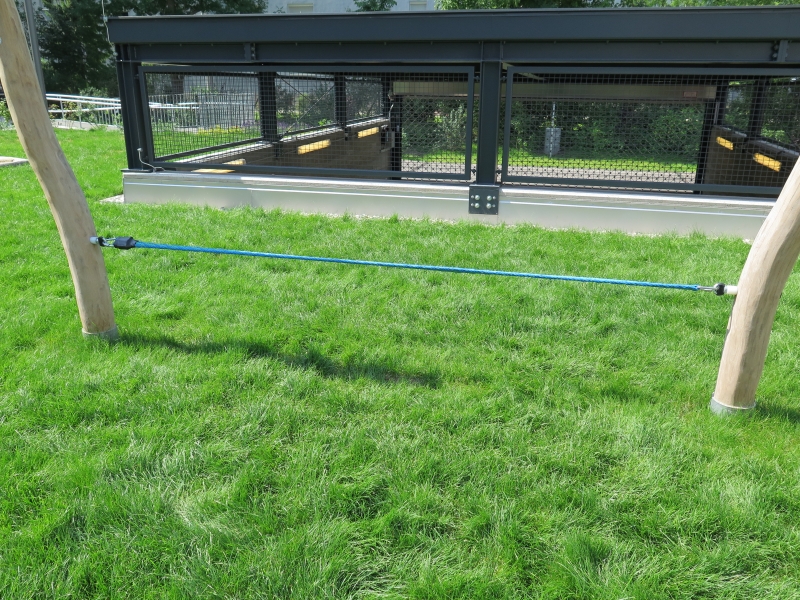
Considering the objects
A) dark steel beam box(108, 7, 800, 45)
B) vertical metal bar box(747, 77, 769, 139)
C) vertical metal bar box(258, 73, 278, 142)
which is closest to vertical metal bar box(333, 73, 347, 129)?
vertical metal bar box(258, 73, 278, 142)

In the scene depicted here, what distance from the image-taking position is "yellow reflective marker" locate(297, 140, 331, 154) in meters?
8.90

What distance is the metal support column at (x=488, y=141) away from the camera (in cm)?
643

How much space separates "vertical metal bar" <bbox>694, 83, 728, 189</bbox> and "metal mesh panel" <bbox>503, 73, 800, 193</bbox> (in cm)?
3

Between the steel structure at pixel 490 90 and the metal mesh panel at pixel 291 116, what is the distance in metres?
0.02

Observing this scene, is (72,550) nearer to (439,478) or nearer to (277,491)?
(277,491)

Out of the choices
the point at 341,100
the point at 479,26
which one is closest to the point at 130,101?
the point at 341,100

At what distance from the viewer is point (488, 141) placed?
664cm

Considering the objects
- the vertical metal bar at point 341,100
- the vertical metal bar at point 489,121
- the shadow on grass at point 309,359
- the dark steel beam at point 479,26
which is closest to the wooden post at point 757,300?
the shadow on grass at point 309,359

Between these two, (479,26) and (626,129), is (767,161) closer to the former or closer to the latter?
(626,129)

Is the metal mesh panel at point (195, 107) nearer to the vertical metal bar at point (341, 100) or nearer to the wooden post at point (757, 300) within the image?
the vertical metal bar at point (341, 100)

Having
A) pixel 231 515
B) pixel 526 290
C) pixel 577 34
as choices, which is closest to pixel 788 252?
pixel 526 290

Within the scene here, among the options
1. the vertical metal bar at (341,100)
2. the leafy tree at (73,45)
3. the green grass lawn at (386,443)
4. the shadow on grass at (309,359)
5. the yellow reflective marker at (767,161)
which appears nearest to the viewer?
the green grass lawn at (386,443)

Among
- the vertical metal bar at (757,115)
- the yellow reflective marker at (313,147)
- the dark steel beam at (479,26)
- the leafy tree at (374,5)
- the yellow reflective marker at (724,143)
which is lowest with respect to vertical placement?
the yellow reflective marker at (313,147)

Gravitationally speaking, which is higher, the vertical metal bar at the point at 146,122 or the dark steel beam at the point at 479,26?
the dark steel beam at the point at 479,26
